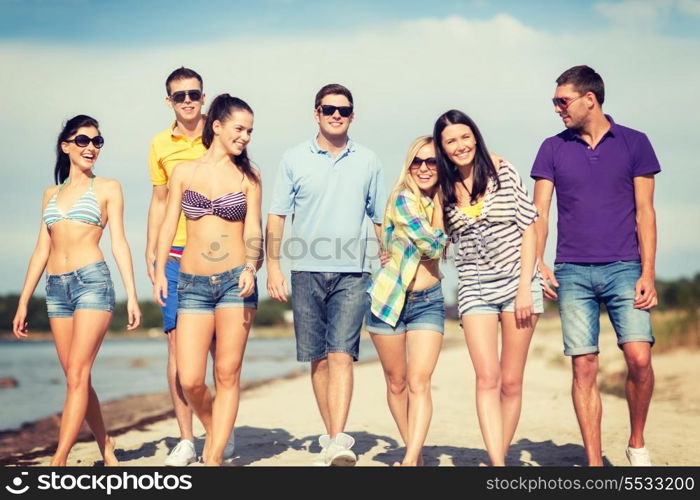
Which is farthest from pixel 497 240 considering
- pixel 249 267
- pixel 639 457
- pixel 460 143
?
pixel 639 457

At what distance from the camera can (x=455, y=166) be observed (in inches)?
260

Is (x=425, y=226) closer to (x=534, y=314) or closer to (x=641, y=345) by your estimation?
(x=534, y=314)

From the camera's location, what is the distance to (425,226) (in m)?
6.50

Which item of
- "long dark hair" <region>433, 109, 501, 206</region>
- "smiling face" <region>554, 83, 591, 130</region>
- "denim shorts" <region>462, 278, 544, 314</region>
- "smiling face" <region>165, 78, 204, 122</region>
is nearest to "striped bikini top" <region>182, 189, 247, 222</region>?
"smiling face" <region>165, 78, 204, 122</region>

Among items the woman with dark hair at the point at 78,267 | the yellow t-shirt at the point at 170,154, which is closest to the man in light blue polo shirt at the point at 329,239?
the yellow t-shirt at the point at 170,154

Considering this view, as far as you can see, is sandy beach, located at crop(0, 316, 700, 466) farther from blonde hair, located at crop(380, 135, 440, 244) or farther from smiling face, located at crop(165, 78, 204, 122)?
smiling face, located at crop(165, 78, 204, 122)

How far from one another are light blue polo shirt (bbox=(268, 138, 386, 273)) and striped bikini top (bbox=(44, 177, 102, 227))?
4.55 ft

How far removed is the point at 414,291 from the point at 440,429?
4.04 meters

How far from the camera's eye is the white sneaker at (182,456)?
7277mm

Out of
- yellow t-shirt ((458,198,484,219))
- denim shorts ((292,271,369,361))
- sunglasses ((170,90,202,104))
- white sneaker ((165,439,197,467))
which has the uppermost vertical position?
sunglasses ((170,90,202,104))

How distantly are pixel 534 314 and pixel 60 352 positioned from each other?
12.0 feet

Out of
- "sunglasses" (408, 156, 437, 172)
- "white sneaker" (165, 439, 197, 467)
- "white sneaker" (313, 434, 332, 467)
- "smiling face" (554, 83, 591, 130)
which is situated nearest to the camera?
"sunglasses" (408, 156, 437, 172)

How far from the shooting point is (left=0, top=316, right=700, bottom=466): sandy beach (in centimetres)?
812

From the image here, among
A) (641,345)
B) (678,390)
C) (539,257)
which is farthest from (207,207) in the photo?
(678,390)
